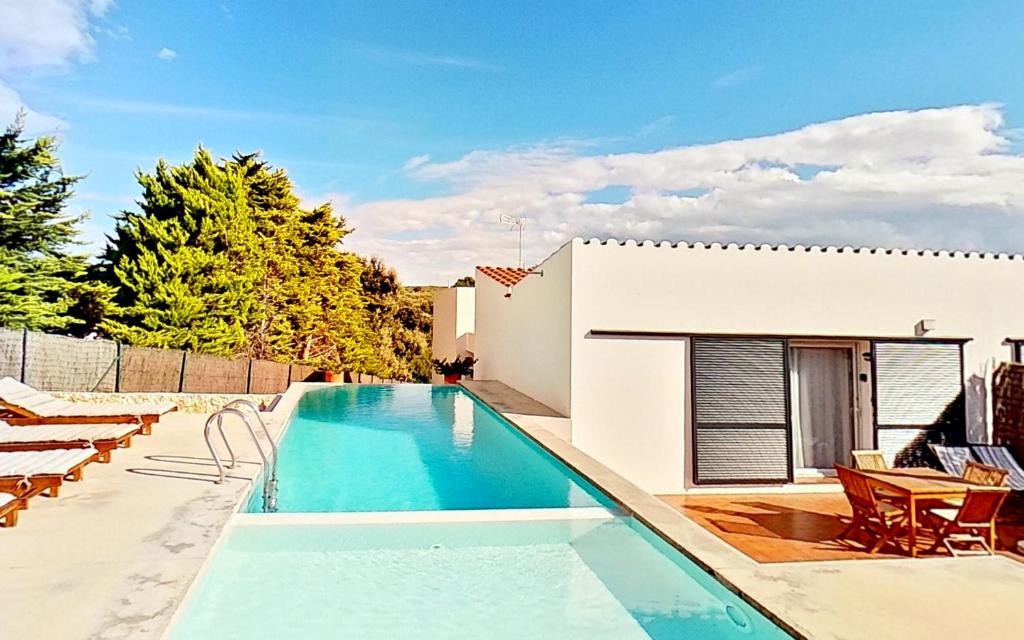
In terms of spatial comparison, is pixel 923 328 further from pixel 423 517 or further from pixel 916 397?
pixel 423 517

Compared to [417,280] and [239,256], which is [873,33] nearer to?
[239,256]

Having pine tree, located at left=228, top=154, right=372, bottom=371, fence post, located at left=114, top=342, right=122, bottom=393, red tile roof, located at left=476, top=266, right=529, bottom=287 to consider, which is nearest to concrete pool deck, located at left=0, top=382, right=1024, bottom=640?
fence post, located at left=114, top=342, right=122, bottom=393

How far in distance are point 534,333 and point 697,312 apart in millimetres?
3892

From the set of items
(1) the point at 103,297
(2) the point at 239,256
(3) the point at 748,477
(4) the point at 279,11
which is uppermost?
(4) the point at 279,11

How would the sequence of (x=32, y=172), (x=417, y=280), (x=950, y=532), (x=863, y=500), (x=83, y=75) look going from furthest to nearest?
(x=417, y=280) → (x=32, y=172) → (x=83, y=75) → (x=863, y=500) → (x=950, y=532)

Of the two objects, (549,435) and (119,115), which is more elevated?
(119,115)

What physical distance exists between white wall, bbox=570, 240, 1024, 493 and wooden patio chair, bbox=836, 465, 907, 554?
344 cm

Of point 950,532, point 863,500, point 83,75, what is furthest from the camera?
point 83,75

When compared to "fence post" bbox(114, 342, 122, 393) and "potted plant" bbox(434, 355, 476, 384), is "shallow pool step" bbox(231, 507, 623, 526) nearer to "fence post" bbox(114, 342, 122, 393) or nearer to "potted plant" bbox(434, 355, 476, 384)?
"fence post" bbox(114, 342, 122, 393)

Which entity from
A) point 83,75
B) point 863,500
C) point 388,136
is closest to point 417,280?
point 388,136

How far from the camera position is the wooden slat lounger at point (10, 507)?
4.55 meters

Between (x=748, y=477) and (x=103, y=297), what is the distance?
18.1m

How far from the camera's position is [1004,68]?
41.2 feet

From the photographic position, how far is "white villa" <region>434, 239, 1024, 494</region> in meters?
10.4
